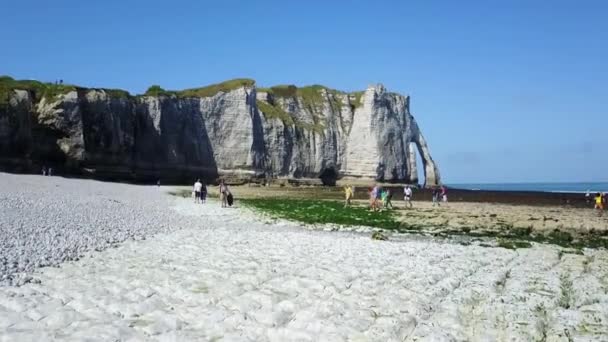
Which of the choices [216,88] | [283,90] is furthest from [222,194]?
[283,90]

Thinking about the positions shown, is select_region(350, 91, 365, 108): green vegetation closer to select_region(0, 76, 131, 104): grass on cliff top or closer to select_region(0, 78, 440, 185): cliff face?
select_region(0, 78, 440, 185): cliff face

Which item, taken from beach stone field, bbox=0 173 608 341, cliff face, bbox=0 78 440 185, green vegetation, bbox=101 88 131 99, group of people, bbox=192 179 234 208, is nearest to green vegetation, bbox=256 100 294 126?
cliff face, bbox=0 78 440 185

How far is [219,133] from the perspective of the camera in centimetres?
7656

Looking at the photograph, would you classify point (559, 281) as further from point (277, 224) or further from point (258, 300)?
point (277, 224)

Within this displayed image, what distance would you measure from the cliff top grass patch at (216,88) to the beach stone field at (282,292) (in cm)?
6640

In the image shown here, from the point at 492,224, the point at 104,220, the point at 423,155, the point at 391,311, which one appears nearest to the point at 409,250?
the point at 391,311

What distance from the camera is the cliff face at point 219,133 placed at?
56.9 meters

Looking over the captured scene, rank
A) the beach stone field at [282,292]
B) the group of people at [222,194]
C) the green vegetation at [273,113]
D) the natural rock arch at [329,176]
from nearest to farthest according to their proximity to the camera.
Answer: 1. the beach stone field at [282,292]
2. the group of people at [222,194]
3. the green vegetation at [273,113]
4. the natural rock arch at [329,176]

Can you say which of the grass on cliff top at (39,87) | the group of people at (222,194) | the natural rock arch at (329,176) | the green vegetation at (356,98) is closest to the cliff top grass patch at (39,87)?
the grass on cliff top at (39,87)

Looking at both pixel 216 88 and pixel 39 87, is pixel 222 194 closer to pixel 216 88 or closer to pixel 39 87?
pixel 39 87

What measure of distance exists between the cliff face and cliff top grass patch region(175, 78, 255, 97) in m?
0.39

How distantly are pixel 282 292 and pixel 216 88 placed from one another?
247 ft

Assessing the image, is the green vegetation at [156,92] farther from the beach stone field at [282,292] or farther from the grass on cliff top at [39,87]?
the beach stone field at [282,292]

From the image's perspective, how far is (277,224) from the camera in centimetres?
2103
